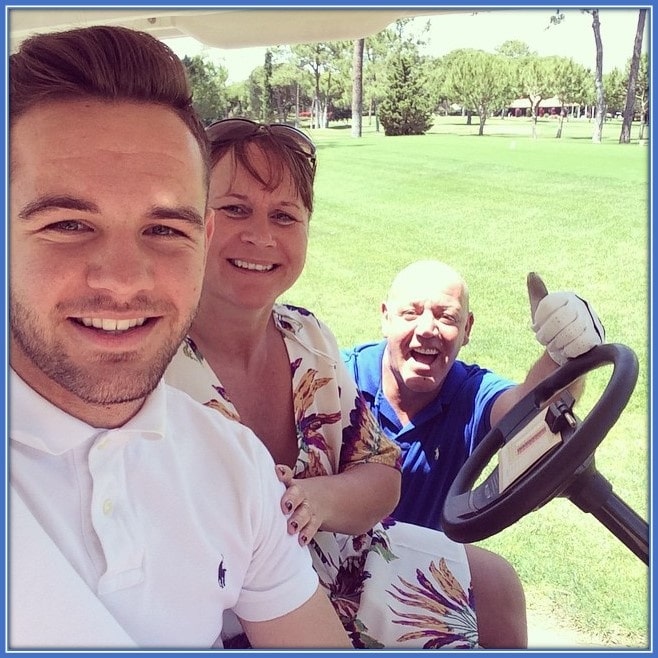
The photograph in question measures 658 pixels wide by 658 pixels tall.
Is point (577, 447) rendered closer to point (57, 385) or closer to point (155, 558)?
point (155, 558)

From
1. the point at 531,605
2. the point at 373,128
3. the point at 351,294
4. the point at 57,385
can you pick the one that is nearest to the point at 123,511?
the point at 57,385

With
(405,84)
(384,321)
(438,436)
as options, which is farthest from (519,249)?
(438,436)

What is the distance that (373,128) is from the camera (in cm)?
372

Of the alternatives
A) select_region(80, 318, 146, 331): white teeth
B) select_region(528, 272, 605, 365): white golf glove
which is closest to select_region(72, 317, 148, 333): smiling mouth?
select_region(80, 318, 146, 331): white teeth

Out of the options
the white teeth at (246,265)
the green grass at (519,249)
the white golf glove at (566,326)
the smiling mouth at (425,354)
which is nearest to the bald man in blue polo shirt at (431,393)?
the smiling mouth at (425,354)

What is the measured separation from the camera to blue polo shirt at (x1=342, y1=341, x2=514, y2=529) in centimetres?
178

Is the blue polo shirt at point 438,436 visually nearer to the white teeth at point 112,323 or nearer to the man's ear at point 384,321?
the man's ear at point 384,321

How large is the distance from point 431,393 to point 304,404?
0.44m

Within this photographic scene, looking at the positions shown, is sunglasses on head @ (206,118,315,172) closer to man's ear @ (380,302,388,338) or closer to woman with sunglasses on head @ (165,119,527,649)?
woman with sunglasses on head @ (165,119,527,649)

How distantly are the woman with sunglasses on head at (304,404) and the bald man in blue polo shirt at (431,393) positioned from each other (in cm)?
23

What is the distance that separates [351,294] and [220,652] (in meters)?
4.87

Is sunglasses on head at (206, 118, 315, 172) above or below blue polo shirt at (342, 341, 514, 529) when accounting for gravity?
above

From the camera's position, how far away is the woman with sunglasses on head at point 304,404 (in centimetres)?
142

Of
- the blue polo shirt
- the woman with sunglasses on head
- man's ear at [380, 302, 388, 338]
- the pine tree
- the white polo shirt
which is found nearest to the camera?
the white polo shirt
